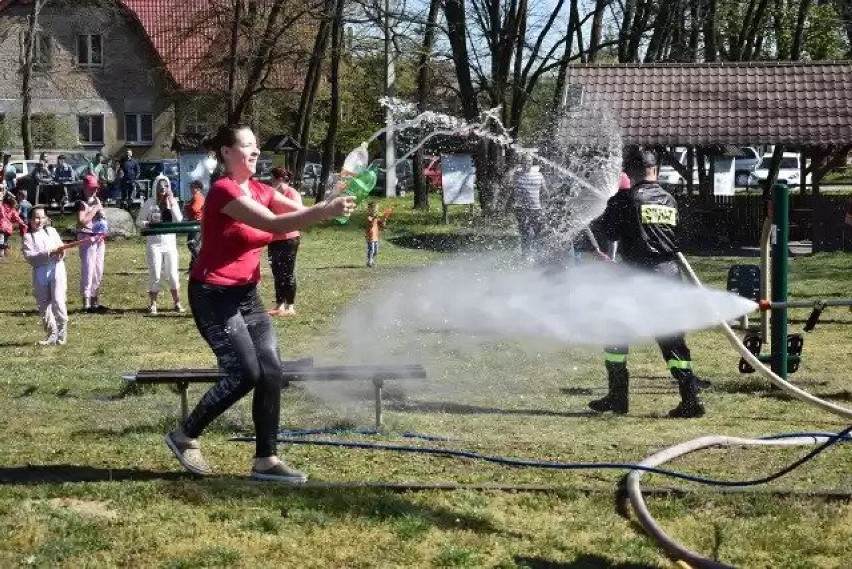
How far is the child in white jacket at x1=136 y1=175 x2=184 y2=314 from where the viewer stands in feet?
53.3

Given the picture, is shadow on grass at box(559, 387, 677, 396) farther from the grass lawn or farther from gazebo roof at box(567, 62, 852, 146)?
gazebo roof at box(567, 62, 852, 146)

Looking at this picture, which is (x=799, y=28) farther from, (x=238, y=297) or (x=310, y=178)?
(x=238, y=297)

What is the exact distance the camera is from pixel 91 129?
194 feet

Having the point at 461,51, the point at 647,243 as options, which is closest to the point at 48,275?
the point at 647,243

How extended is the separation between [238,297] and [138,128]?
5483 centimetres

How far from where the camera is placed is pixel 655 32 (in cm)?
Answer: 3681

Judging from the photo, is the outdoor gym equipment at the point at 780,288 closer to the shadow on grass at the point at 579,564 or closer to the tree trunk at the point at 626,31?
the shadow on grass at the point at 579,564

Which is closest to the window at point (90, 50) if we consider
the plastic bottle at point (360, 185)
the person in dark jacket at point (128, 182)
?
the person in dark jacket at point (128, 182)

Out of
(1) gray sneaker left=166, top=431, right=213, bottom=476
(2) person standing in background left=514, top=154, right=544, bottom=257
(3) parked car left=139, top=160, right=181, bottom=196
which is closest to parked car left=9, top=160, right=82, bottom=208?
(3) parked car left=139, top=160, right=181, bottom=196

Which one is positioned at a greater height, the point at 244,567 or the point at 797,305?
the point at 797,305

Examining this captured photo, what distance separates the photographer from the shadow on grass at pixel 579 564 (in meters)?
5.29

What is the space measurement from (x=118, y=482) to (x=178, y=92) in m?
49.1

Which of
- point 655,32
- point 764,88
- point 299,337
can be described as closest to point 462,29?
point 655,32

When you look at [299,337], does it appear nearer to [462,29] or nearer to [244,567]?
[244,567]
